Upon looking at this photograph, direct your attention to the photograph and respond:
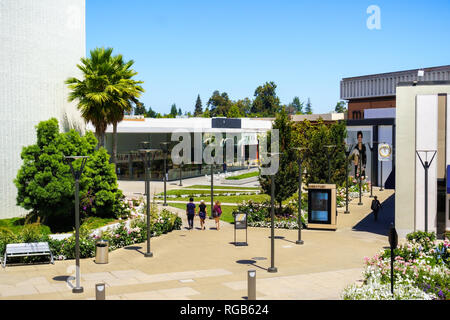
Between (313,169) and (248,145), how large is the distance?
46.6 m

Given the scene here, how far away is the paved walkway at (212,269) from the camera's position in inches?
682

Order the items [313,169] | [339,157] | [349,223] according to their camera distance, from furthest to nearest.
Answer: [339,157], [313,169], [349,223]

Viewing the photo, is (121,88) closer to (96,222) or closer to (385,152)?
(96,222)

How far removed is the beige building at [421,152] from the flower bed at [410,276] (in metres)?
6.75

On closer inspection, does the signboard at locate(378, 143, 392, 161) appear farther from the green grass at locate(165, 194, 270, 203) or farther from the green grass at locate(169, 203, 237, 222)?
the green grass at locate(169, 203, 237, 222)

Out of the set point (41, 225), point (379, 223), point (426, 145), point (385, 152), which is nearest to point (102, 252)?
point (41, 225)

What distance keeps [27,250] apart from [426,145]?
19971 millimetres

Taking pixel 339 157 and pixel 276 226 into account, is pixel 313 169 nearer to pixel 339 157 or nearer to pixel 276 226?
pixel 339 157

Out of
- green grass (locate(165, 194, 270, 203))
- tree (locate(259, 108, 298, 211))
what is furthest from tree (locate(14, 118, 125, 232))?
green grass (locate(165, 194, 270, 203))

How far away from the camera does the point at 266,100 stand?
162 metres

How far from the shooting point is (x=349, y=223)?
34.1 m

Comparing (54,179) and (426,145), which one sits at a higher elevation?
(426,145)
